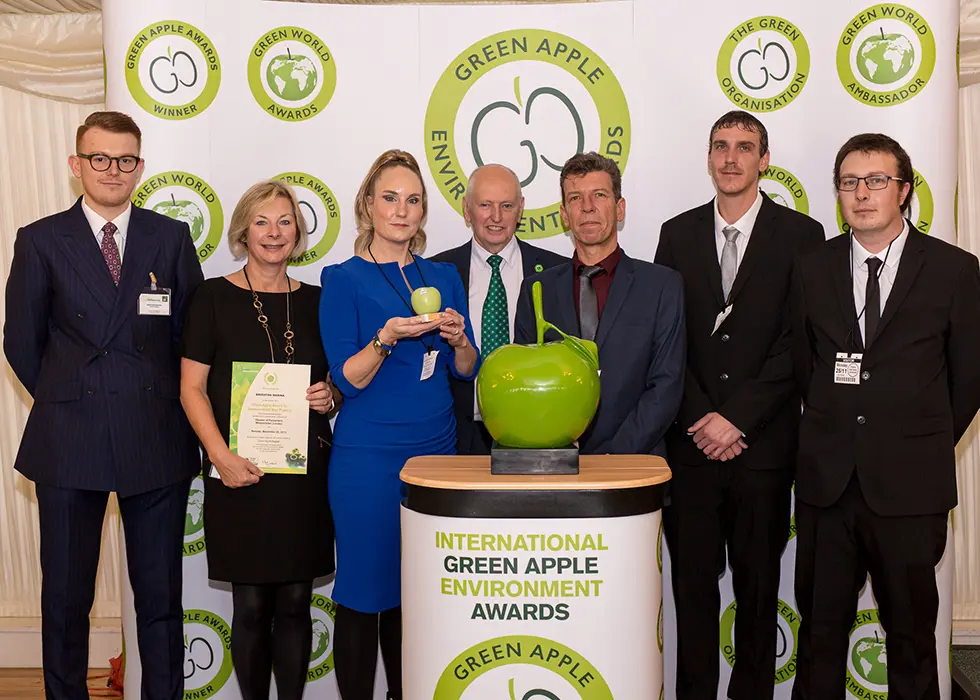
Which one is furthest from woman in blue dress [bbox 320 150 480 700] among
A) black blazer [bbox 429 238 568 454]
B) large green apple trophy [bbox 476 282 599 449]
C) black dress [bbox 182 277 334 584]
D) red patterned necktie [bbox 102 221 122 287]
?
red patterned necktie [bbox 102 221 122 287]

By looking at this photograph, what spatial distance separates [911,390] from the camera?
261 centimetres

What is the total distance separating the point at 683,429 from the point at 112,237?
6.01 feet

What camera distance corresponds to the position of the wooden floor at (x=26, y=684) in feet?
12.9

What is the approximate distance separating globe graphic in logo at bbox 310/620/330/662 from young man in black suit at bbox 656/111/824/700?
1270 millimetres

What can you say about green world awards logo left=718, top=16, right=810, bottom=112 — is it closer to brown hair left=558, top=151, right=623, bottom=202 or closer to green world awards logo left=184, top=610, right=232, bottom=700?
brown hair left=558, top=151, right=623, bottom=202

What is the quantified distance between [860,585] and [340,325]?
1626 mm

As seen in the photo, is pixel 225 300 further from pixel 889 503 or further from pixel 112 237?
pixel 889 503

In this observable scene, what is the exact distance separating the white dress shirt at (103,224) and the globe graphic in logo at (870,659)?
2738 millimetres

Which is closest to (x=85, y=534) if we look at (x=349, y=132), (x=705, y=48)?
(x=349, y=132)

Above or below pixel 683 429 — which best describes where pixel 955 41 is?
above

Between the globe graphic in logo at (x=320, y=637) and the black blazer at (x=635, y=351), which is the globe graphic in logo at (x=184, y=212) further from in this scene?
the globe graphic in logo at (x=320, y=637)

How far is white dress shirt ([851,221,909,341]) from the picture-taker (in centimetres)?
268

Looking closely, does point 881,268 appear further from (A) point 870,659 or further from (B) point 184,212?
(B) point 184,212

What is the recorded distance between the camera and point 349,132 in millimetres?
3574
